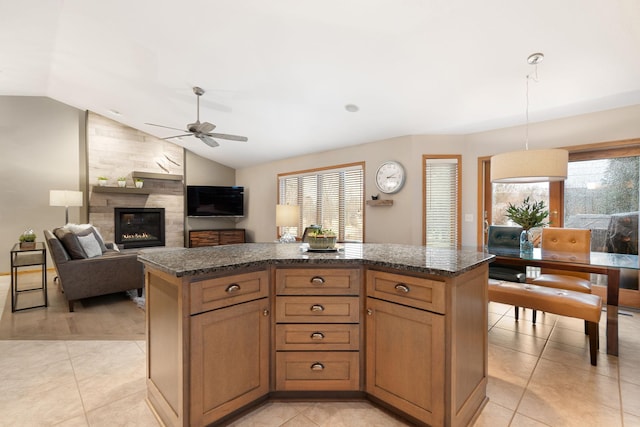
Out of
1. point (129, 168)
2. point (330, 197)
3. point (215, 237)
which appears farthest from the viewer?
point (215, 237)

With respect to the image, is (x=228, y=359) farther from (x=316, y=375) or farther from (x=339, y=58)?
(x=339, y=58)

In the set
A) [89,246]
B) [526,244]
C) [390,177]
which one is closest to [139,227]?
[89,246]

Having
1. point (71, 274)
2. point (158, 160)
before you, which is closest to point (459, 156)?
point (71, 274)

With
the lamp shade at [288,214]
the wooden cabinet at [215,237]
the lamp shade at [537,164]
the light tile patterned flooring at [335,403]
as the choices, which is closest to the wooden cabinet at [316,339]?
the light tile patterned flooring at [335,403]

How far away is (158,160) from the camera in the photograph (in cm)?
691

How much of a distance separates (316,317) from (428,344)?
2.10 ft

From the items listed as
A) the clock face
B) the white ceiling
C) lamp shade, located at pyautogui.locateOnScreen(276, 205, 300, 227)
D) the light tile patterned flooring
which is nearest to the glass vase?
the light tile patterned flooring

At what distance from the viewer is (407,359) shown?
63.0 inches

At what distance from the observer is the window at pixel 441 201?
4656 millimetres

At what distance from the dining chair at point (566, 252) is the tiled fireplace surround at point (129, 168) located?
7.05 m

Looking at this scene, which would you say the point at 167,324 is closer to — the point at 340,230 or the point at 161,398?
the point at 161,398

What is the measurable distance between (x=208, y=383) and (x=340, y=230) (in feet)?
14.5

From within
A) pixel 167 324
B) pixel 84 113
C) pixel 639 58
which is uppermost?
pixel 84 113

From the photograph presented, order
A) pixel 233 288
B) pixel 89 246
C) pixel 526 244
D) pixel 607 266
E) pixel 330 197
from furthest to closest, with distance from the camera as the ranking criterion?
pixel 330 197 < pixel 89 246 < pixel 526 244 < pixel 607 266 < pixel 233 288
